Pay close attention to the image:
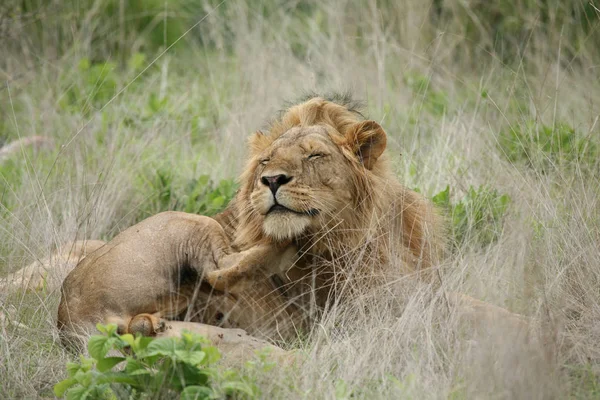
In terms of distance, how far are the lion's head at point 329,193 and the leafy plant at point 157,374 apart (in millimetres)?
908

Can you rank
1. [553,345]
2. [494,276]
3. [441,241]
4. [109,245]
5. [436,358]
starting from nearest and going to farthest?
[553,345], [436,358], [494,276], [109,245], [441,241]

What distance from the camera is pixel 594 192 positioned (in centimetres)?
467

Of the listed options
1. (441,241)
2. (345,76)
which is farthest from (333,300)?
(345,76)

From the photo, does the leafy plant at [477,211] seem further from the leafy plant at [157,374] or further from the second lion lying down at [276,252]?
the leafy plant at [157,374]

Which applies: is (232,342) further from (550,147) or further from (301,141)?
(550,147)

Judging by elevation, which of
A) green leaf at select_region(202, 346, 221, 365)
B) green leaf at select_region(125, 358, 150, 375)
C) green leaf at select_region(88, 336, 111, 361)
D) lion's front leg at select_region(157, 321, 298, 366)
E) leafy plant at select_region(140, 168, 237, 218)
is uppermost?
green leaf at select_region(88, 336, 111, 361)

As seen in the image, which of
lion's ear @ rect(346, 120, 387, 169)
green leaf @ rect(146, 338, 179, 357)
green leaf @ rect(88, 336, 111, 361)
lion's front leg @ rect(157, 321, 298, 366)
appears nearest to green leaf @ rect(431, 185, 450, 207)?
lion's ear @ rect(346, 120, 387, 169)

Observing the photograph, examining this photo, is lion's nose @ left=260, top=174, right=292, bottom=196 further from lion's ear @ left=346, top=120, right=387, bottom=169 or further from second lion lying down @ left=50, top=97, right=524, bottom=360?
lion's ear @ left=346, top=120, right=387, bottom=169

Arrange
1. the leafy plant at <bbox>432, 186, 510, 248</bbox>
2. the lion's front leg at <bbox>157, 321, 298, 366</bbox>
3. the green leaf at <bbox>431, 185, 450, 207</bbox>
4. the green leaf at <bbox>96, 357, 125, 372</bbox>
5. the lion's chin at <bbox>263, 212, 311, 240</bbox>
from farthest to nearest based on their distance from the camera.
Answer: the green leaf at <bbox>431, 185, 450, 207</bbox> → the leafy plant at <bbox>432, 186, 510, 248</bbox> → the lion's chin at <bbox>263, 212, 311, 240</bbox> → the lion's front leg at <bbox>157, 321, 298, 366</bbox> → the green leaf at <bbox>96, 357, 125, 372</bbox>

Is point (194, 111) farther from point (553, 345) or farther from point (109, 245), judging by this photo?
point (553, 345)

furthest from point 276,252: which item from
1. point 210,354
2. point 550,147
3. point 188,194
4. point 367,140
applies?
point 188,194

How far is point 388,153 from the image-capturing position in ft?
15.8

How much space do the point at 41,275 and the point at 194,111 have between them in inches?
133

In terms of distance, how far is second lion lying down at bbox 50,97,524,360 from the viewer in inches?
165
